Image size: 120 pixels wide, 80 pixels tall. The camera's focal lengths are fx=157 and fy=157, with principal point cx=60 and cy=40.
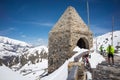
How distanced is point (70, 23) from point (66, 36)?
5.05 ft

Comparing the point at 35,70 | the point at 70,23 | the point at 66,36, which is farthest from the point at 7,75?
the point at 35,70

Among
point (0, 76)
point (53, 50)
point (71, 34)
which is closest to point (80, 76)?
point (0, 76)

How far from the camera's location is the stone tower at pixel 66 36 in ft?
51.8

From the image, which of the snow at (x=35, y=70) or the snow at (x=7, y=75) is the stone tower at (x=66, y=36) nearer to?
the snow at (x=35, y=70)

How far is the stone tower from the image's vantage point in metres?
15.8

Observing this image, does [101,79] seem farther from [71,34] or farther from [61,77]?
[71,34]

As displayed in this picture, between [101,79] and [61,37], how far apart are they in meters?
8.47

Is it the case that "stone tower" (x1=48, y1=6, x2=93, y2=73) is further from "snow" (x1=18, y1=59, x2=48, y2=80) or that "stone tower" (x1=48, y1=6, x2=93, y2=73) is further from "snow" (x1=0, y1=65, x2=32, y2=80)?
"snow" (x1=0, y1=65, x2=32, y2=80)

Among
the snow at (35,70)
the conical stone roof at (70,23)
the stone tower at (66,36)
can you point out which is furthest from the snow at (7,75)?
the snow at (35,70)

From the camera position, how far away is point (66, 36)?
52.4 feet

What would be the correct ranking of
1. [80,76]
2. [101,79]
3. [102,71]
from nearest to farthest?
1. [80,76]
2. [101,79]
3. [102,71]

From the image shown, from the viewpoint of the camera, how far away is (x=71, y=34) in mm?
15758

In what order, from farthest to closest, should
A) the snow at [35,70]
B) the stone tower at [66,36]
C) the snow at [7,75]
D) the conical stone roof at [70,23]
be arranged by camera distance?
the snow at [35,70]
the conical stone roof at [70,23]
the stone tower at [66,36]
the snow at [7,75]

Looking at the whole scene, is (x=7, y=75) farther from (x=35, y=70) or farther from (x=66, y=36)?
(x=35, y=70)
